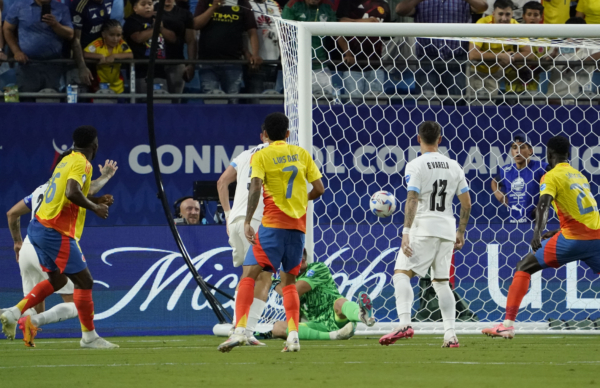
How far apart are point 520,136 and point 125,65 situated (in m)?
5.11

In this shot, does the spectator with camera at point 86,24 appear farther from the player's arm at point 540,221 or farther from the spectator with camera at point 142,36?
the player's arm at point 540,221

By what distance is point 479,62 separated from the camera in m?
10.9

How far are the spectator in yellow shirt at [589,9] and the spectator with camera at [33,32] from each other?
22.3 ft

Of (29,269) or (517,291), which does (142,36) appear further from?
(517,291)

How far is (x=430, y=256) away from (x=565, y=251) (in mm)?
1347

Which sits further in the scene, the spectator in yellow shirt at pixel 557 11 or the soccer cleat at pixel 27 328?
the spectator in yellow shirt at pixel 557 11

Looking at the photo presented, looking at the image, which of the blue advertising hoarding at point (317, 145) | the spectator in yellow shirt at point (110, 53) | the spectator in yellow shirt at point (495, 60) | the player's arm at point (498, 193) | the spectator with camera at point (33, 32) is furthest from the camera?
the spectator in yellow shirt at point (110, 53)

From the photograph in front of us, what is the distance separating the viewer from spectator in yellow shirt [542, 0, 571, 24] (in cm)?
1200

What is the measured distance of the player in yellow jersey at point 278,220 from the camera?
620cm

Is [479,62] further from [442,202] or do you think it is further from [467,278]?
[442,202]

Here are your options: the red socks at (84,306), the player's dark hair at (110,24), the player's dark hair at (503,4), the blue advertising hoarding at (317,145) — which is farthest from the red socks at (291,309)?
the player's dark hair at (503,4)

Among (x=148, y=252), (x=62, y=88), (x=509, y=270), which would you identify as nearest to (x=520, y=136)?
(x=509, y=270)

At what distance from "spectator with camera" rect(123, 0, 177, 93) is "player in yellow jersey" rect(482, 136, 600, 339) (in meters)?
5.64

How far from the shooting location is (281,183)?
20.7ft
